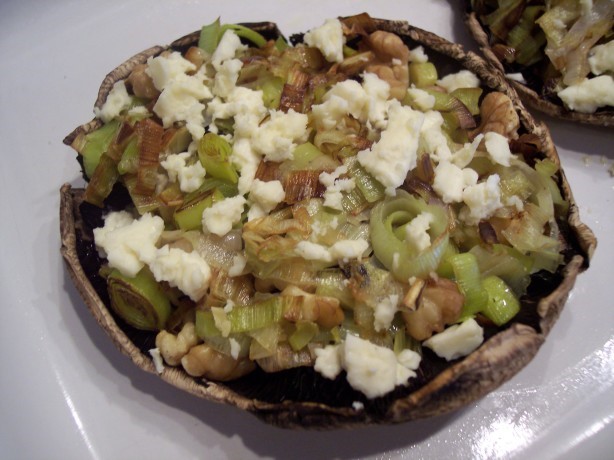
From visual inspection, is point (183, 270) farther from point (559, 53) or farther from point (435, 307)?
point (559, 53)

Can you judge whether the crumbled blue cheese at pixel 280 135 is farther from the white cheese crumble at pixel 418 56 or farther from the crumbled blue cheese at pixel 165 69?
the white cheese crumble at pixel 418 56

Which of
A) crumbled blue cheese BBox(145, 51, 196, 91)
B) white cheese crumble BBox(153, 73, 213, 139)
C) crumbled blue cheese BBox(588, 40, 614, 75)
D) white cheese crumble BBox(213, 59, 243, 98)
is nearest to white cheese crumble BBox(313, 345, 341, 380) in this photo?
white cheese crumble BBox(153, 73, 213, 139)

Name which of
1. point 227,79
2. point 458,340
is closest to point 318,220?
point 458,340

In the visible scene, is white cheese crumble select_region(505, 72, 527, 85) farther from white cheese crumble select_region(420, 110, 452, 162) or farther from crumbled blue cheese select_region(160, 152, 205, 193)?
crumbled blue cheese select_region(160, 152, 205, 193)

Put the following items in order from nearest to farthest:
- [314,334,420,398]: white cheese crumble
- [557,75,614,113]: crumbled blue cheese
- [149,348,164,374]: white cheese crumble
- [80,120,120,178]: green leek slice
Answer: [314,334,420,398]: white cheese crumble
[149,348,164,374]: white cheese crumble
[80,120,120,178]: green leek slice
[557,75,614,113]: crumbled blue cheese

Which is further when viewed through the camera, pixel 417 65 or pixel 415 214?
pixel 417 65

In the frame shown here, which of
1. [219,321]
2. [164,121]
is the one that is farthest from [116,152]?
[219,321]

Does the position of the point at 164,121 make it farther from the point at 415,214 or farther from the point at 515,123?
the point at 515,123
